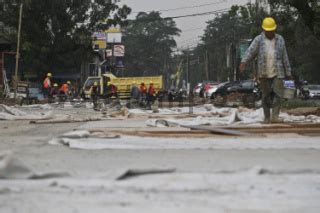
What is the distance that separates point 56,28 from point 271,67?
3402 cm

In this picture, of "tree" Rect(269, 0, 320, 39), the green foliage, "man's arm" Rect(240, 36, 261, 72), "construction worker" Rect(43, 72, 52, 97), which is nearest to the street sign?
the green foliage

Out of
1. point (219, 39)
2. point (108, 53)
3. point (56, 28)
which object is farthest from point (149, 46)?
point (56, 28)

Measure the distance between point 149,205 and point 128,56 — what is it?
11561 cm

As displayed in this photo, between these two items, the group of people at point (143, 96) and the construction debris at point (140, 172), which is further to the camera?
the group of people at point (143, 96)

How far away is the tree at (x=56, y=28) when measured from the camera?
4238 centimetres

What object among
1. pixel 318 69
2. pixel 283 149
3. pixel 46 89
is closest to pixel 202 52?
pixel 318 69

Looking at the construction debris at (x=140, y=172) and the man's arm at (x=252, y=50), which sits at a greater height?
the man's arm at (x=252, y=50)

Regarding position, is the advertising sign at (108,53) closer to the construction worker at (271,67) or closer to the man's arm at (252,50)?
the man's arm at (252,50)

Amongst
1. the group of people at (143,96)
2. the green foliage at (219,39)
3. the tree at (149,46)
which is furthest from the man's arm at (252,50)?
the tree at (149,46)

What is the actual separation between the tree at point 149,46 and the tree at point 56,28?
234 feet

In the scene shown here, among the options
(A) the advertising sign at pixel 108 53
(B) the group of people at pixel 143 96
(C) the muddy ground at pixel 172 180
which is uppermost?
(A) the advertising sign at pixel 108 53

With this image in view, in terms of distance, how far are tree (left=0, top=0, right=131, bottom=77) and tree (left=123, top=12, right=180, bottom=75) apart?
71406 millimetres

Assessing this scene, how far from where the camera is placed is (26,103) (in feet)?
100.0

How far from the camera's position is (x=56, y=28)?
142 feet
